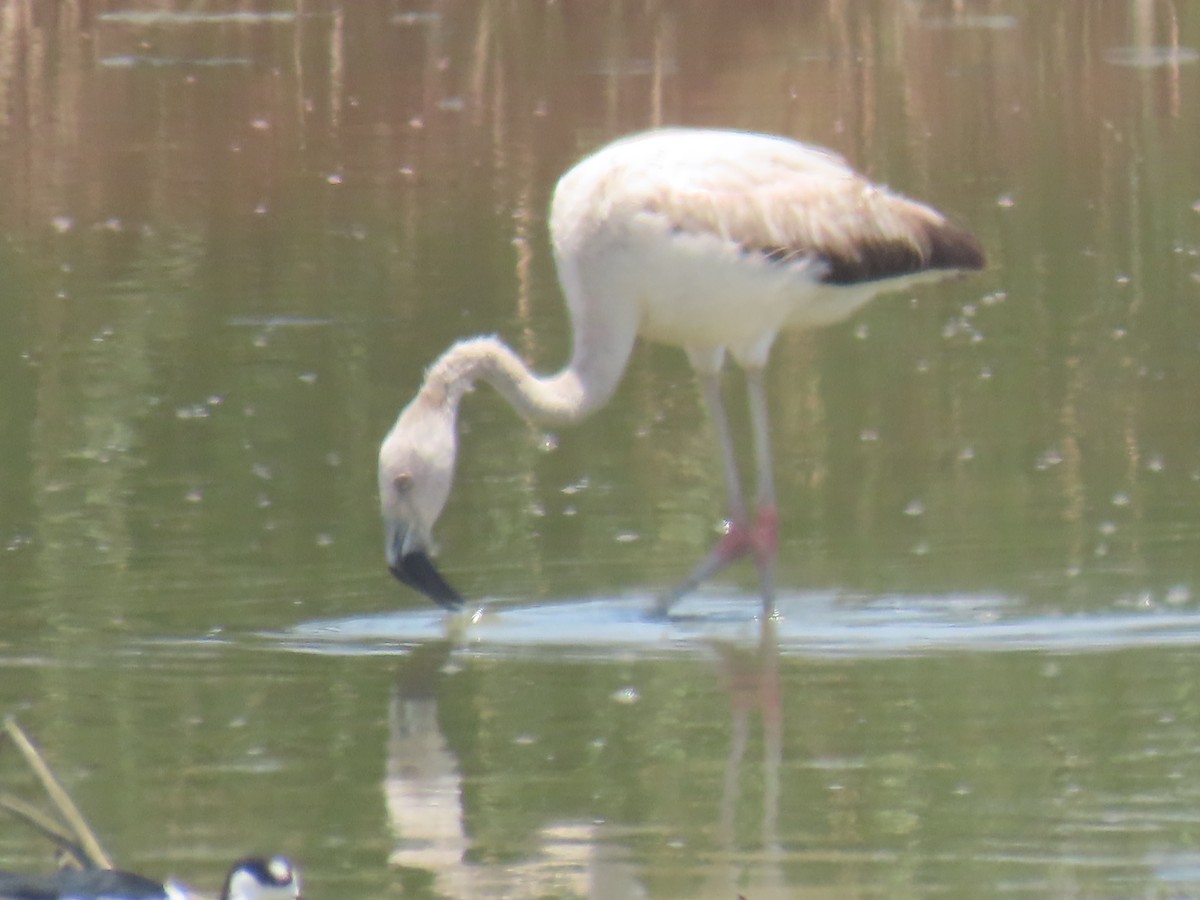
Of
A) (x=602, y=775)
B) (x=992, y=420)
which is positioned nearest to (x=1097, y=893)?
(x=602, y=775)

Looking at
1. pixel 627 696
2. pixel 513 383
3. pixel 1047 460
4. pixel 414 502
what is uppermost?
pixel 513 383

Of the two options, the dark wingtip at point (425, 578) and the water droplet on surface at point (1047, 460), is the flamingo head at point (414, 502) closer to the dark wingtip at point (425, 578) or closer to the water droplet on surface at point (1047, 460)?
the dark wingtip at point (425, 578)

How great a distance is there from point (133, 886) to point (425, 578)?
346 cm

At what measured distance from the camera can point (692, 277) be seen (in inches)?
308

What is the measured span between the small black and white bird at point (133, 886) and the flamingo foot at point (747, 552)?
3794 millimetres

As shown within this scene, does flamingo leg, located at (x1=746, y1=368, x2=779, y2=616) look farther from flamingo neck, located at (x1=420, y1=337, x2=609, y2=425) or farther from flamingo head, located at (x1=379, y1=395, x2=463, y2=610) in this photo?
flamingo head, located at (x1=379, y1=395, x2=463, y2=610)

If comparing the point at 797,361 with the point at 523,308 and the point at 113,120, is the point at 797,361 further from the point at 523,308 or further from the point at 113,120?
the point at 113,120

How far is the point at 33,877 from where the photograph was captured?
13.7 ft

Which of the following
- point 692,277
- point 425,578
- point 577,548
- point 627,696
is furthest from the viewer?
point 577,548

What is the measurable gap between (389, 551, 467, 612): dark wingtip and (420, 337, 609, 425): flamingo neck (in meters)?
0.42

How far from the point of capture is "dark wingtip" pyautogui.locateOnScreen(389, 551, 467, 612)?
745cm

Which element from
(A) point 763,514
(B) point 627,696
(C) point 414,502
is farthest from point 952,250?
(B) point 627,696

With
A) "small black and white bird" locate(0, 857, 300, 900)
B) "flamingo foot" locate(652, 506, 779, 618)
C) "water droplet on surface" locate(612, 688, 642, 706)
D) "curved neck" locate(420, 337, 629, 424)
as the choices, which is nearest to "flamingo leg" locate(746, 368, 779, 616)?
"flamingo foot" locate(652, 506, 779, 618)

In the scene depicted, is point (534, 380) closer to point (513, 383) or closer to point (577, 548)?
point (513, 383)
